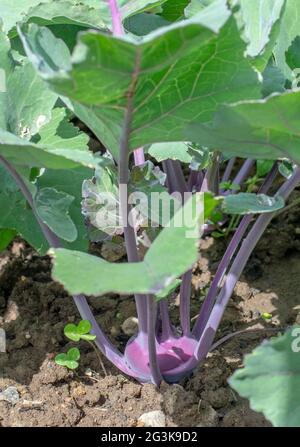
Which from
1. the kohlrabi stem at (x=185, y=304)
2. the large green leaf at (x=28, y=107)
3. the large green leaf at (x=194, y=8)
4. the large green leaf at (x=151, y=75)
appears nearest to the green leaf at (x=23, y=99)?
the large green leaf at (x=28, y=107)

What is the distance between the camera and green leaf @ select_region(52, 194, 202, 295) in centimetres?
73

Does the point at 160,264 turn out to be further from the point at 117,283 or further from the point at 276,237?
the point at 276,237

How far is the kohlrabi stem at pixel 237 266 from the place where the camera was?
1045 millimetres

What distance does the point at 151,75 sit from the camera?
0.86 m

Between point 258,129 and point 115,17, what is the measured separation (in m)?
0.42

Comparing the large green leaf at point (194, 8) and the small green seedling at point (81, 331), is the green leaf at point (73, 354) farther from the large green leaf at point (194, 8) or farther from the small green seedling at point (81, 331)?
the large green leaf at point (194, 8)

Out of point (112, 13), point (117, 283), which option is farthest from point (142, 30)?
point (117, 283)

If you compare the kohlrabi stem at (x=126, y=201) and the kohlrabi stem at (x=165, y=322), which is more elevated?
the kohlrabi stem at (x=126, y=201)

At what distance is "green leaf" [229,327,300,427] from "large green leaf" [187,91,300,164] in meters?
0.24

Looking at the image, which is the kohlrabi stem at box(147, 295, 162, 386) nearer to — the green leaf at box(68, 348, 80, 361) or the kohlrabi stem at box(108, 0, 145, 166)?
the green leaf at box(68, 348, 80, 361)

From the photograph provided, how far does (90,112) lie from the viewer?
0.97 meters

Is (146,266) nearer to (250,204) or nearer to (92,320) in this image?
(250,204)

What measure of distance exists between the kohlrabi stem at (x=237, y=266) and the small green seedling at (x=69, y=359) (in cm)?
20

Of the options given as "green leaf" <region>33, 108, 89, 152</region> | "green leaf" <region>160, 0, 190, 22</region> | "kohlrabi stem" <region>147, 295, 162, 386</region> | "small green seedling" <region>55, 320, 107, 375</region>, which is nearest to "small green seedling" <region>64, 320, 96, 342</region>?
"small green seedling" <region>55, 320, 107, 375</region>
